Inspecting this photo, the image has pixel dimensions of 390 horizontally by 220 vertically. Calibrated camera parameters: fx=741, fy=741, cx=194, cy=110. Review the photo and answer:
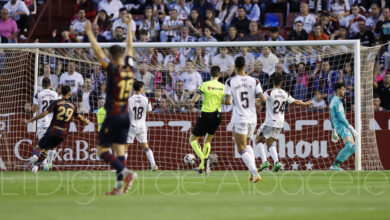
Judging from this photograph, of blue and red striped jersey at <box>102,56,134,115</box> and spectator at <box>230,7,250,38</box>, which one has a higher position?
spectator at <box>230,7,250,38</box>

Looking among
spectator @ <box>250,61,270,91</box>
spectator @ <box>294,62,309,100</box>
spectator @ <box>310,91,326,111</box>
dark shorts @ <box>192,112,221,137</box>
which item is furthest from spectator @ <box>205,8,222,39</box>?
dark shorts @ <box>192,112,221,137</box>

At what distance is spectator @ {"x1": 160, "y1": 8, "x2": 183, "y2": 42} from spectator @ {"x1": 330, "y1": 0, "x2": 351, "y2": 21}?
4985 mm

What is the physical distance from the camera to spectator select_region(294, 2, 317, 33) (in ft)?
76.2

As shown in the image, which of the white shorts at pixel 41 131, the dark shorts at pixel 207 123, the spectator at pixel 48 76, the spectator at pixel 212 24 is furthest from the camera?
the spectator at pixel 212 24

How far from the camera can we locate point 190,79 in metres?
21.3

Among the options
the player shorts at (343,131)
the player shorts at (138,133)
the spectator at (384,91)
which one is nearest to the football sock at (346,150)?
the player shorts at (343,131)

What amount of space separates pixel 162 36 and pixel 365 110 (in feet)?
24.3

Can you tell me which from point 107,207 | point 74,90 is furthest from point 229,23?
point 107,207

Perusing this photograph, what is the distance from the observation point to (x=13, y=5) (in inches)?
1035

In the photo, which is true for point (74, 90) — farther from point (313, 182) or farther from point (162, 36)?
point (313, 182)

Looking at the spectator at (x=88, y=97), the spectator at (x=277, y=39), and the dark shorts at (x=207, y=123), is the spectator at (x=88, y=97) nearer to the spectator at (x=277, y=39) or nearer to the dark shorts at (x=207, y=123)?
the dark shorts at (x=207, y=123)

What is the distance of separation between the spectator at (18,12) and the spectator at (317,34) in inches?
405

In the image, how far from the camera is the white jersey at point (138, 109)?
18.5 meters

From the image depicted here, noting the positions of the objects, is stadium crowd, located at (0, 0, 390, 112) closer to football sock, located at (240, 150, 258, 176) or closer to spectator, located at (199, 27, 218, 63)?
spectator, located at (199, 27, 218, 63)
